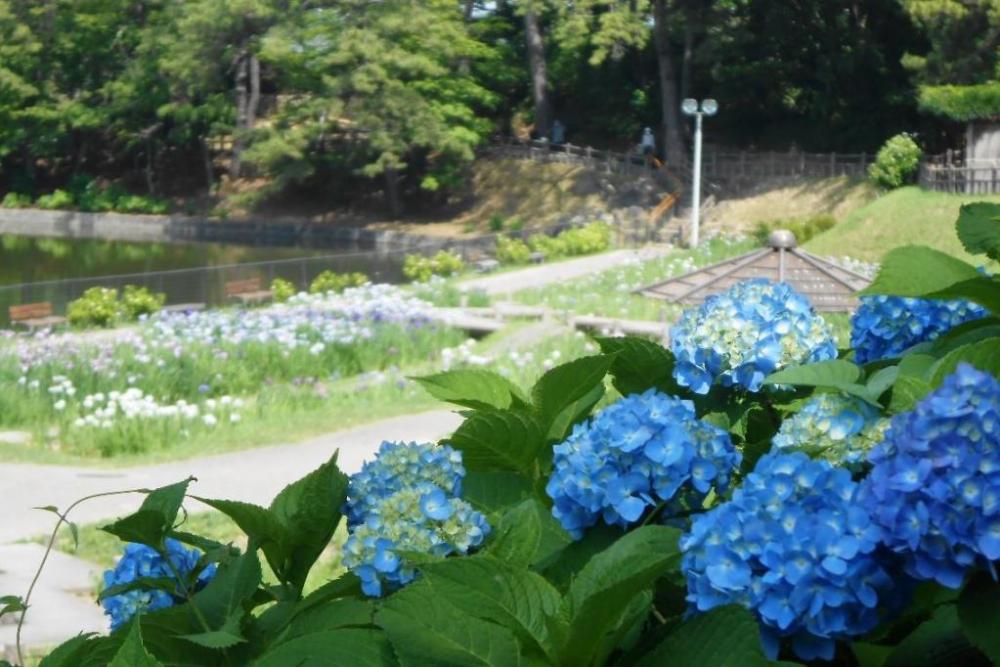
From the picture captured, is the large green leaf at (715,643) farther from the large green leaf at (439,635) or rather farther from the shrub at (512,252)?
the shrub at (512,252)

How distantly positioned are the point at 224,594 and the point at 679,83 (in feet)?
139

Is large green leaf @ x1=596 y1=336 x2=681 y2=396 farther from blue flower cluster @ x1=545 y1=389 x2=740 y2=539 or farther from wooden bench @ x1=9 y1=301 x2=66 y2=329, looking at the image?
wooden bench @ x1=9 y1=301 x2=66 y2=329

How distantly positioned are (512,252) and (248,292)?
6801 mm

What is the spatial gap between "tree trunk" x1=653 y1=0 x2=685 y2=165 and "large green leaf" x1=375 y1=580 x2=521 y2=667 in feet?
129

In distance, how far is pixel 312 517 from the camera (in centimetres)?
182

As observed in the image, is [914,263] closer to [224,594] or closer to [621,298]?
[224,594]

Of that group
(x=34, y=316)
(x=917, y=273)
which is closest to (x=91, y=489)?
(x=917, y=273)

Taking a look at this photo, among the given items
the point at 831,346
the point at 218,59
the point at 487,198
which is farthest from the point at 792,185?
the point at 831,346

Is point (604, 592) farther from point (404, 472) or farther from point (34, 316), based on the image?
point (34, 316)

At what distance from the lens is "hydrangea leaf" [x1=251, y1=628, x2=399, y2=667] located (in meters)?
1.46

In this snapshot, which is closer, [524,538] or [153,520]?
[524,538]

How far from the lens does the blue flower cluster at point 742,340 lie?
1873 millimetres

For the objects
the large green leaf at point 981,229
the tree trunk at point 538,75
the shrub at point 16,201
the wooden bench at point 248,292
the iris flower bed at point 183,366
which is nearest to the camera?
the large green leaf at point 981,229

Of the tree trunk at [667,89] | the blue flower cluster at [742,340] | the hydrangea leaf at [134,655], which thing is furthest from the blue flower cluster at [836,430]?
the tree trunk at [667,89]
